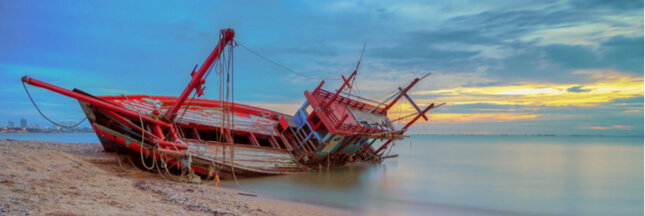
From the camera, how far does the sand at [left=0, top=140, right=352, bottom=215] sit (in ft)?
20.1

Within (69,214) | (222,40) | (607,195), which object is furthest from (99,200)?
(607,195)

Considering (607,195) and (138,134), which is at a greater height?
(138,134)

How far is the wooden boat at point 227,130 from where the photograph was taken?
12.4 m

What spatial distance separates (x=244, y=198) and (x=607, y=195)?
49.1ft

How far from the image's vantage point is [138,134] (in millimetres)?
12648

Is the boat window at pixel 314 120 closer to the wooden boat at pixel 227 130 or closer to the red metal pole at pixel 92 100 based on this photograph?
the wooden boat at pixel 227 130

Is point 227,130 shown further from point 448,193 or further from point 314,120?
point 448,193

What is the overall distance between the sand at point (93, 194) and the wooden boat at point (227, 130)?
106cm

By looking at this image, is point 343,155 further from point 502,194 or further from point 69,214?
point 69,214

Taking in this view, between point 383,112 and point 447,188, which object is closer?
point 447,188

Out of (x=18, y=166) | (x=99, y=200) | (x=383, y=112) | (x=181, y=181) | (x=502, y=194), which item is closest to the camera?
(x=99, y=200)

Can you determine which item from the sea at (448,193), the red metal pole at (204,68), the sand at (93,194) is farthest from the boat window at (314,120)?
the sand at (93,194)

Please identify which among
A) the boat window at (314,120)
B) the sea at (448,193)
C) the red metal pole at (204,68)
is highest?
the red metal pole at (204,68)

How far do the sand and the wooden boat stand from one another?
106cm
